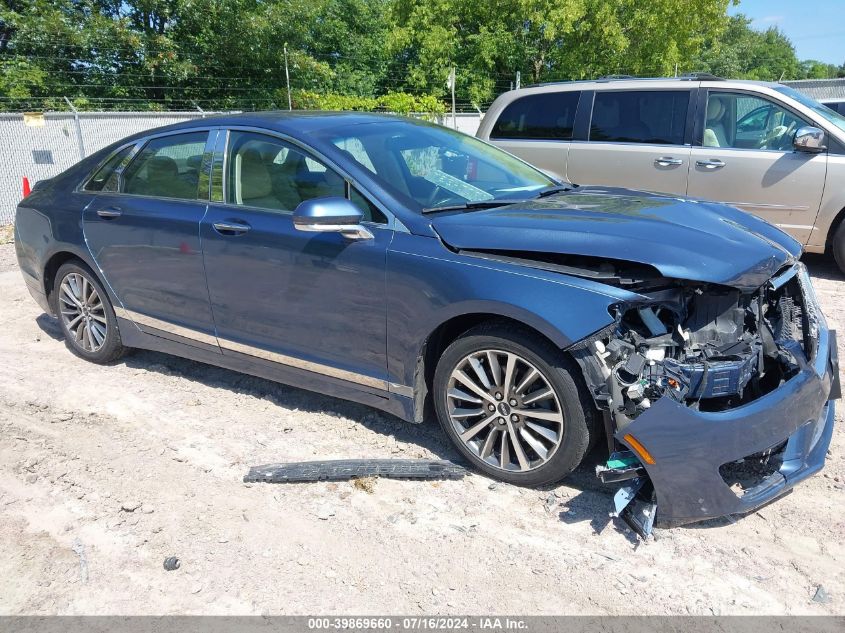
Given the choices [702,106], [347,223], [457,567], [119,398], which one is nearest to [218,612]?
[457,567]

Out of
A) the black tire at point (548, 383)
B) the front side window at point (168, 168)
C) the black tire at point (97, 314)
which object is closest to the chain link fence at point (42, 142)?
the black tire at point (97, 314)

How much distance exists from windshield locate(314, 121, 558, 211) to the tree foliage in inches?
504

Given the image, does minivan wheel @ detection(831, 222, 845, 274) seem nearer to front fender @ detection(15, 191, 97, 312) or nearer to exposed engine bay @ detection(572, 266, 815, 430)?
exposed engine bay @ detection(572, 266, 815, 430)

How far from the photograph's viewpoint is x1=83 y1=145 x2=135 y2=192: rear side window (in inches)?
189

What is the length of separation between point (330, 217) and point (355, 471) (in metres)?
1.27

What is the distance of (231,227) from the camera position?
3988mm

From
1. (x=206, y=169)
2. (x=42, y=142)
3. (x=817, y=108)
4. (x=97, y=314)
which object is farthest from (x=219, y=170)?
(x=42, y=142)

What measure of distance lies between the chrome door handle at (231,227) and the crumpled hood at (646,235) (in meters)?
1.17

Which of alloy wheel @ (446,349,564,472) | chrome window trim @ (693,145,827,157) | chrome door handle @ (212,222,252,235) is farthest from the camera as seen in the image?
chrome window trim @ (693,145,827,157)

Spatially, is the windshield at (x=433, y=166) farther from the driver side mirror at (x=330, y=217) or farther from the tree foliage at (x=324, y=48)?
the tree foliage at (x=324, y=48)

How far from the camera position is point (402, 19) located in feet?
98.0

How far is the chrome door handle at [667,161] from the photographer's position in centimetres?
711

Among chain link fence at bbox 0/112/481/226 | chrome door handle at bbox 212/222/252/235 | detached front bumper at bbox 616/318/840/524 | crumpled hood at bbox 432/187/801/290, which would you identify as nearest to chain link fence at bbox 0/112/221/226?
chain link fence at bbox 0/112/481/226

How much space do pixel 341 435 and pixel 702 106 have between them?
5.25 metres
